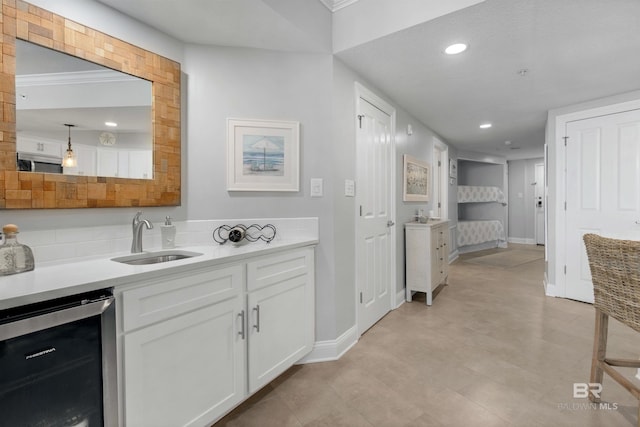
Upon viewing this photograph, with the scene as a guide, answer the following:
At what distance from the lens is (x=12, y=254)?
3.94 ft

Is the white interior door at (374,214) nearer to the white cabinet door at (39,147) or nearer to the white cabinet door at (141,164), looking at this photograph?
the white cabinet door at (141,164)

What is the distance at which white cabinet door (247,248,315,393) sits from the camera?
1667mm

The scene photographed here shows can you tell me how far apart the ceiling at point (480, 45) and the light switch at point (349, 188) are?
3.06 ft

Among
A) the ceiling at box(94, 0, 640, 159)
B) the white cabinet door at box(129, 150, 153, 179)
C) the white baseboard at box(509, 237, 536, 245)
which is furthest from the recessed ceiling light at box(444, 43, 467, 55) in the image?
the white baseboard at box(509, 237, 536, 245)

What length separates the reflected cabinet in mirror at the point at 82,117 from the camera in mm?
1328

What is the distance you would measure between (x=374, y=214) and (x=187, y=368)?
1965 millimetres

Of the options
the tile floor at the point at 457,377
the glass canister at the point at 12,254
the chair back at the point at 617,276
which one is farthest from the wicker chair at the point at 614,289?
the glass canister at the point at 12,254

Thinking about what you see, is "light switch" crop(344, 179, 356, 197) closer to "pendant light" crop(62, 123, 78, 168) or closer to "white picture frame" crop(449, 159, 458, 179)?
"pendant light" crop(62, 123, 78, 168)

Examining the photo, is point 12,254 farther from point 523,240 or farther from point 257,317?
point 523,240

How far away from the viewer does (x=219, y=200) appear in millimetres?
2057

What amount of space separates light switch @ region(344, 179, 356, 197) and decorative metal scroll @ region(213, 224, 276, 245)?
2.10ft

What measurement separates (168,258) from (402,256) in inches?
99.7

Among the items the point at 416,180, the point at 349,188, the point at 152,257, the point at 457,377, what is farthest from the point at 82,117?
the point at 416,180

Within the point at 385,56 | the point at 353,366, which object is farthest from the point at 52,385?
the point at 385,56
